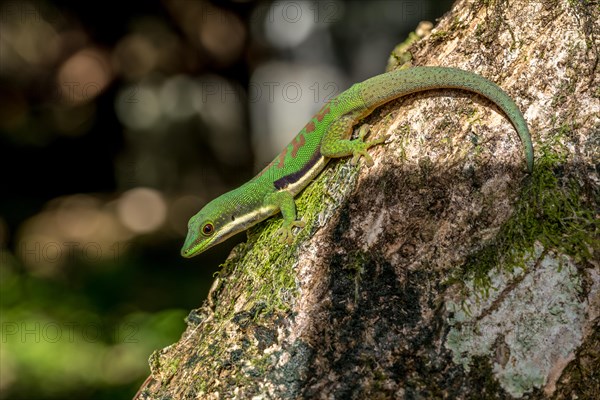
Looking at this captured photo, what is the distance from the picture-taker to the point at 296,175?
3.53 meters

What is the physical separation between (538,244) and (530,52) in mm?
963

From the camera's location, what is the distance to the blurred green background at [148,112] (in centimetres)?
870

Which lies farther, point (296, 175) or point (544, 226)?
point (296, 175)

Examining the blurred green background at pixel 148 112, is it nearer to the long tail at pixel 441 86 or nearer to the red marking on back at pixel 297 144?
the red marking on back at pixel 297 144

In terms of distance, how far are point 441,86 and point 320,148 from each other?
87cm

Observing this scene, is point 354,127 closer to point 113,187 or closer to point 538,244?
point 538,244

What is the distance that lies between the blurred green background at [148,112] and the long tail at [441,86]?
14.7 ft

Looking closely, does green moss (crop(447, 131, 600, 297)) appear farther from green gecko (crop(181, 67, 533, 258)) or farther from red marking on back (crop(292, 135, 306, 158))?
red marking on back (crop(292, 135, 306, 158))

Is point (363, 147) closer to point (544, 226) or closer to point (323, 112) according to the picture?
point (323, 112)

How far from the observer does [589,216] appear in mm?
2398

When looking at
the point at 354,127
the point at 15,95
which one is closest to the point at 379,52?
the point at 15,95

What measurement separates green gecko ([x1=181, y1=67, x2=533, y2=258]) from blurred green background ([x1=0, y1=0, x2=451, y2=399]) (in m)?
3.22

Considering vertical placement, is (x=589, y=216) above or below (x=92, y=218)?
below

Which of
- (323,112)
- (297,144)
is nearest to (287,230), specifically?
(297,144)
